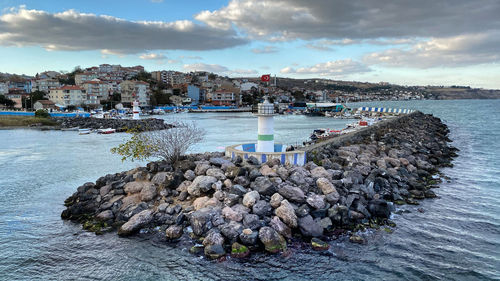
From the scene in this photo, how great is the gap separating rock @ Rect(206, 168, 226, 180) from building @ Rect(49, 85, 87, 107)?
7750cm

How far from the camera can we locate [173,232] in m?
9.26

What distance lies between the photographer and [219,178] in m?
11.4

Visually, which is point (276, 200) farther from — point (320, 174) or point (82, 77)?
point (82, 77)

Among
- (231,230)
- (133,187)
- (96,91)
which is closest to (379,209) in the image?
(231,230)

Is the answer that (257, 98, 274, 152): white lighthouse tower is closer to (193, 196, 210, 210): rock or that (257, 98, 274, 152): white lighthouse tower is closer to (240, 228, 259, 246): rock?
(193, 196, 210, 210): rock

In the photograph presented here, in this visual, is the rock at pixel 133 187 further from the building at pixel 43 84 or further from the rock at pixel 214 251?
the building at pixel 43 84

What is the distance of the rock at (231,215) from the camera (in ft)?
30.6

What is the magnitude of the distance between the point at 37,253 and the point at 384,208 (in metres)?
9.96

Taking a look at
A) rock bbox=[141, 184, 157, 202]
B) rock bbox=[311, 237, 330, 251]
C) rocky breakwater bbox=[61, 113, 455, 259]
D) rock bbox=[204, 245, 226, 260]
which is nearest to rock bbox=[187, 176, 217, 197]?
rocky breakwater bbox=[61, 113, 455, 259]

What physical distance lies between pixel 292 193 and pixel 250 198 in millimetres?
1330

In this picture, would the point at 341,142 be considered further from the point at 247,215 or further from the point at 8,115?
the point at 8,115

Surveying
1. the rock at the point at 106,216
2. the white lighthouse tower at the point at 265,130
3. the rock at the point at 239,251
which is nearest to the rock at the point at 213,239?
the rock at the point at 239,251

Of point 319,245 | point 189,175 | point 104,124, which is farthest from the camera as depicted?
point 104,124

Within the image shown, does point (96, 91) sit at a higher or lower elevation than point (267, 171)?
higher
